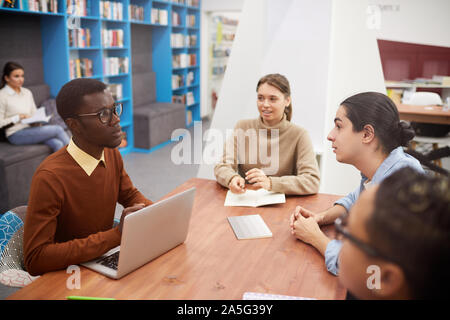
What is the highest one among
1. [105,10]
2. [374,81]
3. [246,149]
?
[105,10]

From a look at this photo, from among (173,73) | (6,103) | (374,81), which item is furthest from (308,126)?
(173,73)

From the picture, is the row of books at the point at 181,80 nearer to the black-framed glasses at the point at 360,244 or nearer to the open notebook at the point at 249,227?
the open notebook at the point at 249,227

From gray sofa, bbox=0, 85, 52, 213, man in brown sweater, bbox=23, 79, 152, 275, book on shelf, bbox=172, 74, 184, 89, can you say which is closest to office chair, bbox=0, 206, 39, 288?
man in brown sweater, bbox=23, 79, 152, 275

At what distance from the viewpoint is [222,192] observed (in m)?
2.11

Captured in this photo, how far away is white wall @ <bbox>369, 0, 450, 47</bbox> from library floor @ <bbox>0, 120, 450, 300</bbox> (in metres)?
2.46

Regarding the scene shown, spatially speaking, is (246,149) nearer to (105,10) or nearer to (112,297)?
(112,297)

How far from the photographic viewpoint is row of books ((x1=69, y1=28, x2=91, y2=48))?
194 inches

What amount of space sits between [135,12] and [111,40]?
770 millimetres

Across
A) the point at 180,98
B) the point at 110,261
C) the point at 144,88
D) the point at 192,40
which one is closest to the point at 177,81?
the point at 180,98

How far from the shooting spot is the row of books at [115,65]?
557 cm

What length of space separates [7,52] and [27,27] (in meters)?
0.42

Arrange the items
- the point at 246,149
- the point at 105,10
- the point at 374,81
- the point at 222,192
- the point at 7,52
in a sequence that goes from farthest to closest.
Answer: the point at 105,10 → the point at 7,52 → the point at 374,81 → the point at 246,149 → the point at 222,192

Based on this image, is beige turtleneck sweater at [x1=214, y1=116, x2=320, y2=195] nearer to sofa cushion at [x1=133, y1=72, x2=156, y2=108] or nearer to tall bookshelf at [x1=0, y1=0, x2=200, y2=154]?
tall bookshelf at [x1=0, y1=0, x2=200, y2=154]

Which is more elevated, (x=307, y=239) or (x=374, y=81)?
(x=374, y=81)
